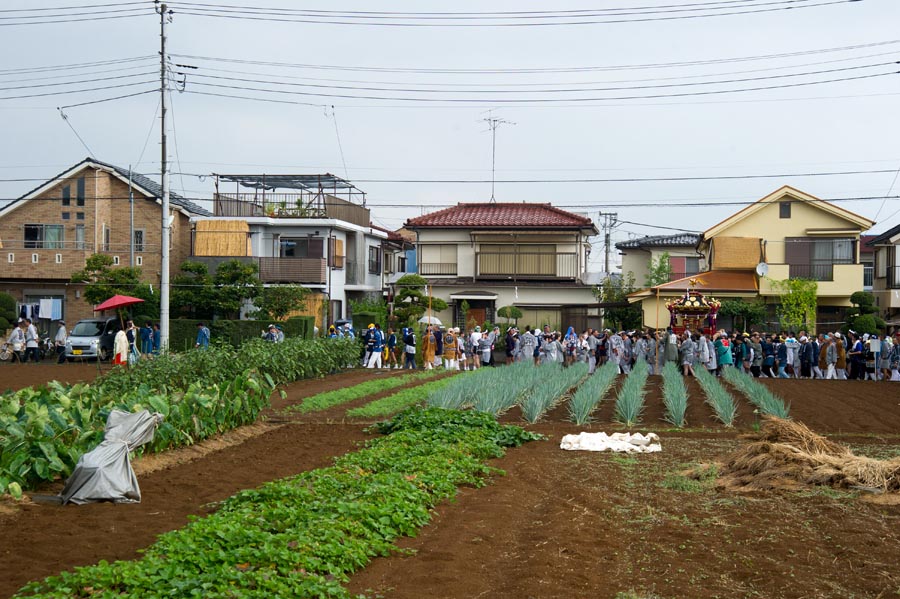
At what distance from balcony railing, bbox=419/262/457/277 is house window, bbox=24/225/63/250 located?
14.2 m

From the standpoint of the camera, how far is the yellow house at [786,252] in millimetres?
33094

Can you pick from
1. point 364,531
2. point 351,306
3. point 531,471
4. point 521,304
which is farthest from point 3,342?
point 364,531

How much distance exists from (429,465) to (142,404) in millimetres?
3571

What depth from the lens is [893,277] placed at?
3334cm

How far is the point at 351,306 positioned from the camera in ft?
126

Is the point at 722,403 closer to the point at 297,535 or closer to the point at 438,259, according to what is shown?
the point at 297,535

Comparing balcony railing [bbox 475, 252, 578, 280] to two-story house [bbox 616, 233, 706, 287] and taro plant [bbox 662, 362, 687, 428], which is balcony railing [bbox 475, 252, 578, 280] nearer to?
two-story house [bbox 616, 233, 706, 287]

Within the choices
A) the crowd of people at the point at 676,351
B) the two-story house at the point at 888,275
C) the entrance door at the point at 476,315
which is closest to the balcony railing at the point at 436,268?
the entrance door at the point at 476,315

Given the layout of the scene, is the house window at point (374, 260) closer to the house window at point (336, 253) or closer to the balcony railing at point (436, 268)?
the balcony railing at point (436, 268)

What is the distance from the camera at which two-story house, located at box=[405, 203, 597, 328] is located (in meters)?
37.3

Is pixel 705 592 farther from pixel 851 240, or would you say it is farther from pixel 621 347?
pixel 851 240

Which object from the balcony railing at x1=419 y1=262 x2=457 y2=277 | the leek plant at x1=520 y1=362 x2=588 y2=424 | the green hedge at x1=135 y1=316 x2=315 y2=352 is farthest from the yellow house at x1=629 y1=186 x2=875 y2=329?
the leek plant at x1=520 y1=362 x2=588 y2=424

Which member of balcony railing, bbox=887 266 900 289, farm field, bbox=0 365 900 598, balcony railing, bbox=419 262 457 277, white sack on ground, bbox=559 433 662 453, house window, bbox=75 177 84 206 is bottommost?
white sack on ground, bbox=559 433 662 453

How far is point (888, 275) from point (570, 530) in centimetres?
3100
